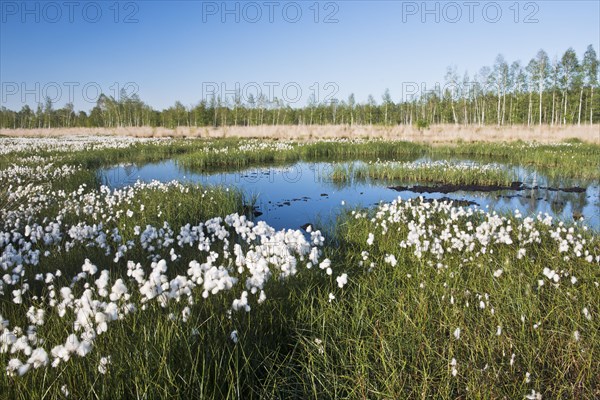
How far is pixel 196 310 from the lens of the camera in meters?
3.83

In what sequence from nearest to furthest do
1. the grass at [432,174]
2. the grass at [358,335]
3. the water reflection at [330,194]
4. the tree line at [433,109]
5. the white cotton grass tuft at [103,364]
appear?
the white cotton grass tuft at [103,364] → the grass at [358,335] → the water reflection at [330,194] → the grass at [432,174] → the tree line at [433,109]

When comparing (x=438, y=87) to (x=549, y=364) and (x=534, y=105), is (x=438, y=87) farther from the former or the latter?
(x=549, y=364)

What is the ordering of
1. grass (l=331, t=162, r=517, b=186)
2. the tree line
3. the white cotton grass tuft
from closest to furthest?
1. the white cotton grass tuft
2. grass (l=331, t=162, r=517, b=186)
3. the tree line

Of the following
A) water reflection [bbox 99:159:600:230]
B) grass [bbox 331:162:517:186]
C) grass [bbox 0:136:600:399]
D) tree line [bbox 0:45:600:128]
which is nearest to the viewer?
grass [bbox 0:136:600:399]

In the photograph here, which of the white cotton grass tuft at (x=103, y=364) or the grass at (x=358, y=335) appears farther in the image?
the grass at (x=358, y=335)

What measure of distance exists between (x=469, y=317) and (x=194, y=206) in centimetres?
736

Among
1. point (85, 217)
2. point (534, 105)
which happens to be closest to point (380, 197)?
point (85, 217)

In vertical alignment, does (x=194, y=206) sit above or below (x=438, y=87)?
below

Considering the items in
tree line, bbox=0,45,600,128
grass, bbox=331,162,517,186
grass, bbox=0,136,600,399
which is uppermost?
tree line, bbox=0,45,600,128

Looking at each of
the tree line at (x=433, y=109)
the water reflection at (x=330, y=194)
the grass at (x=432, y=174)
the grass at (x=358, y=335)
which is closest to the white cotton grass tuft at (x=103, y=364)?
the grass at (x=358, y=335)

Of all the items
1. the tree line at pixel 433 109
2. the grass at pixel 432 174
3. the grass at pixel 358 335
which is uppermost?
the tree line at pixel 433 109

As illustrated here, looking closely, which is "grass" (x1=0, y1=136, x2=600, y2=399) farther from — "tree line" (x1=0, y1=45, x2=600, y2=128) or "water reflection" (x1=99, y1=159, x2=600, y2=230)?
"tree line" (x1=0, y1=45, x2=600, y2=128)

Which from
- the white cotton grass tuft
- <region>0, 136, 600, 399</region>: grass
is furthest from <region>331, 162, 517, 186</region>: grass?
the white cotton grass tuft

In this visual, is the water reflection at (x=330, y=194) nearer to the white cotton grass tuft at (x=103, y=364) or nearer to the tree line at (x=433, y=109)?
the white cotton grass tuft at (x=103, y=364)
